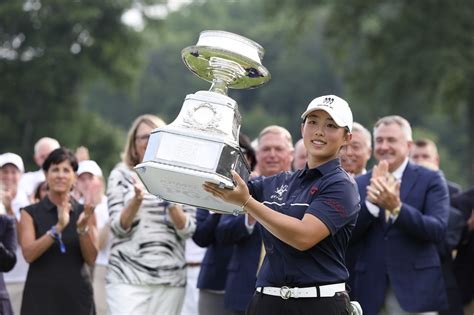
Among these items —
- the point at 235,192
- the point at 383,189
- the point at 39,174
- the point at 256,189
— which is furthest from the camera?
the point at 39,174

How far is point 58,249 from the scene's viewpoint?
27.6ft

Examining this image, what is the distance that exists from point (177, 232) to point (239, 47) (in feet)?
9.47

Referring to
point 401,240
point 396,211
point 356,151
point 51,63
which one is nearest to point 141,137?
point 356,151

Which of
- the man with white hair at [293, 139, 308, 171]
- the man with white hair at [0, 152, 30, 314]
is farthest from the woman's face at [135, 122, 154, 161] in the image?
the man with white hair at [293, 139, 308, 171]

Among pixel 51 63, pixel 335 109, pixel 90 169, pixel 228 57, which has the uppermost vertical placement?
pixel 51 63

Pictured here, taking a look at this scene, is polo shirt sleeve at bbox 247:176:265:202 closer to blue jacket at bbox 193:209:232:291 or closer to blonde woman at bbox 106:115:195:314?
blonde woman at bbox 106:115:195:314

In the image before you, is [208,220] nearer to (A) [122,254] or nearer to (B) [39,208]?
(A) [122,254]

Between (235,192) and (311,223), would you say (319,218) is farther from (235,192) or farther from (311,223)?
(235,192)

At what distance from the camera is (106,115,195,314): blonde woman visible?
8.39 metres

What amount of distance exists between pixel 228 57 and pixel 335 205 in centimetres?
110

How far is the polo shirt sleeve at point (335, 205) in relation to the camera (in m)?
5.73

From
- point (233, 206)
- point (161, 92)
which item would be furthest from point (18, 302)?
point (161, 92)

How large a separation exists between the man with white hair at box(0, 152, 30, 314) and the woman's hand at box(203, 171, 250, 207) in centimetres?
441

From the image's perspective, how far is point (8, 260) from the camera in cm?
816
